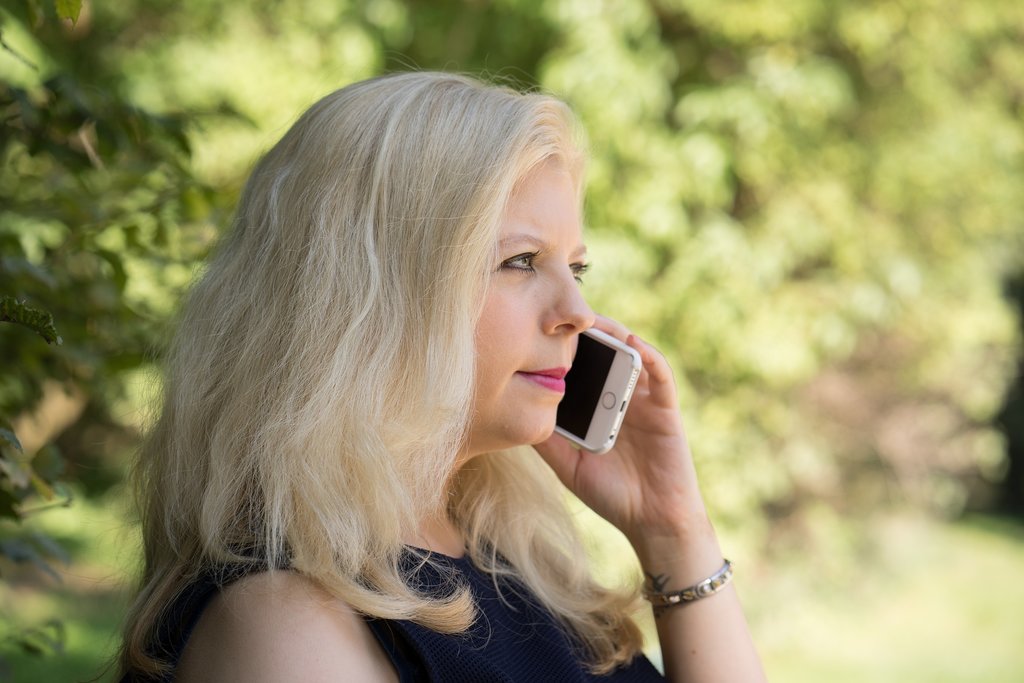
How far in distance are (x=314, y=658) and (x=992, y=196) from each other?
22.7 ft

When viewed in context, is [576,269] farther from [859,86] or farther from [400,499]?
[859,86]

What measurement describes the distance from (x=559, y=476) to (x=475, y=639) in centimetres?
57

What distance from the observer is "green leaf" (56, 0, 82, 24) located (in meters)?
1.25

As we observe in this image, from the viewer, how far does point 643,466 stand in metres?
1.97

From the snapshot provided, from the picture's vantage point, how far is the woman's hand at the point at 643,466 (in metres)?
1.92

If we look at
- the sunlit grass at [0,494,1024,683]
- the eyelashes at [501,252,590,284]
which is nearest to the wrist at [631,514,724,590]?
the eyelashes at [501,252,590,284]

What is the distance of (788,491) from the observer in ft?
24.3

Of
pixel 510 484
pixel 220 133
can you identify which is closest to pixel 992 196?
pixel 220 133

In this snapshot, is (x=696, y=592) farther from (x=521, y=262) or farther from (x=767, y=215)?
(x=767, y=215)

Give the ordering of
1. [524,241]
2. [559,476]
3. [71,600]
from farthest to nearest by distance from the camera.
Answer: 1. [71,600]
2. [559,476]
3. [524,241]

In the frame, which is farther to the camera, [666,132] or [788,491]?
[788,491]

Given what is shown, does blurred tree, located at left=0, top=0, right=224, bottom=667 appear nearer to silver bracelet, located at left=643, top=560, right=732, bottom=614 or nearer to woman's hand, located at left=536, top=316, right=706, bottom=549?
woman's hand, located at left=536, top=316, right=706, bottom=549

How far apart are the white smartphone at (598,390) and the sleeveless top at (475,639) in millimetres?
297

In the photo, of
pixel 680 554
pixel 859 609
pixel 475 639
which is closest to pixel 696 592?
pixel 680 554
